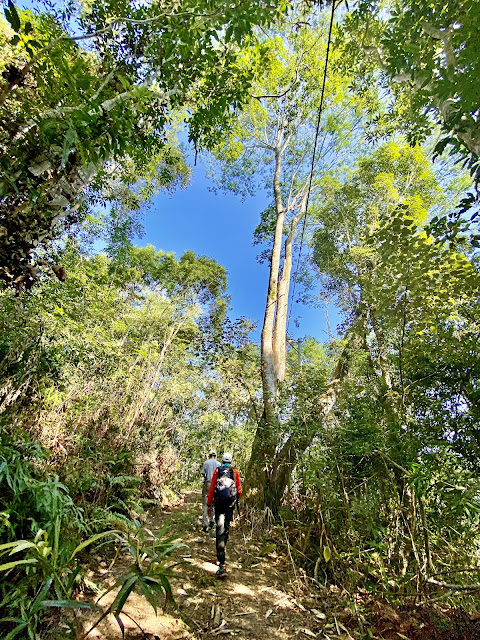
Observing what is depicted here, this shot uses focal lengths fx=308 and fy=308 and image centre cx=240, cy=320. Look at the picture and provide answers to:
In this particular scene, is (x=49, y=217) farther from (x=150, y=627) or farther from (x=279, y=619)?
(x=279, y=619)

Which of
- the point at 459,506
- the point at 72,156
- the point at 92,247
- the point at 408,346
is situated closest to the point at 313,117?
the point at 92,247

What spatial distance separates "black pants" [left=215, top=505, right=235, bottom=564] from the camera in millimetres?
3896

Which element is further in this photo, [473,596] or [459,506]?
[473,596]

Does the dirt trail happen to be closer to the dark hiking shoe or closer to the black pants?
the dark hiking shoe

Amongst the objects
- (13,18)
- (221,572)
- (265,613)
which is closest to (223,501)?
(221,572)

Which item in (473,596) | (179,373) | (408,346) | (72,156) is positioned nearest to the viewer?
(72,156)

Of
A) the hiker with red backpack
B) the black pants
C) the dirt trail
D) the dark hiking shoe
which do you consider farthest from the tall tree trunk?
the dark hiking shoe

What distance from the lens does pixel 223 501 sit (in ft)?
13.3

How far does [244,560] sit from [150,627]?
221 cm

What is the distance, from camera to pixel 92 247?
11.2 meters

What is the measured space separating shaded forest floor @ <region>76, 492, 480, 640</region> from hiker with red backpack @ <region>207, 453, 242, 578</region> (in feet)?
0.88

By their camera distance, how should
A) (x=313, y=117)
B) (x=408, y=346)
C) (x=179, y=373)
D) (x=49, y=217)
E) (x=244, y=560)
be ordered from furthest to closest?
1. (x=313, y=117)
2. (x=179, y=373)
3. (x=244, y=560)
4. (x=408, y=346)
5. (x=49, y=217)

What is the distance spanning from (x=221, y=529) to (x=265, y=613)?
97 centimetres

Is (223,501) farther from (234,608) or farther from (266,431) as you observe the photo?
(266,431)
